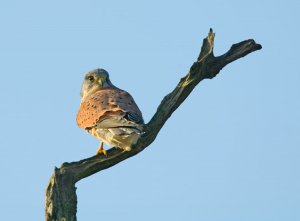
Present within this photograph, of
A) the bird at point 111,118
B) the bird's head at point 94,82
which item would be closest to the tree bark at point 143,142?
the bird at point 111,118

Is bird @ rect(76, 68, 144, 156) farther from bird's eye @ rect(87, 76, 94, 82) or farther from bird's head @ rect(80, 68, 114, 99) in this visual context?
bird's eye @ rect(87, 76, 94, 82)

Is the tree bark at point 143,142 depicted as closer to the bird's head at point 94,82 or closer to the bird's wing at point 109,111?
the bird's wing at point 109,111

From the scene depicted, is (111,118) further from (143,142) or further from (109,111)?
(143,142)

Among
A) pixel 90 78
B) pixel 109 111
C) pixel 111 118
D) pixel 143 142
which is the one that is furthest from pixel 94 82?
pixel 143 142

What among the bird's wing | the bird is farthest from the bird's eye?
the bird's wing

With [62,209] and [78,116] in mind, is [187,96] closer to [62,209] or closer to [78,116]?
[62,209]

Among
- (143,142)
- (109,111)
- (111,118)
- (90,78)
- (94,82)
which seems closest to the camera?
(143,142)

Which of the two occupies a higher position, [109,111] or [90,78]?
[90,78]

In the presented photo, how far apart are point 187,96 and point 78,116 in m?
2.80

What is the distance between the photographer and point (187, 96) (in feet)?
28.5

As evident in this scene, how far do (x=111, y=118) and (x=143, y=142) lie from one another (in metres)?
1.43

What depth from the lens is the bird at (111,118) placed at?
9109 millimetres

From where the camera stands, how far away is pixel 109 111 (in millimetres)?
10086

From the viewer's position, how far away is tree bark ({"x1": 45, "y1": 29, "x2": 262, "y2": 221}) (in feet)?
24.8
